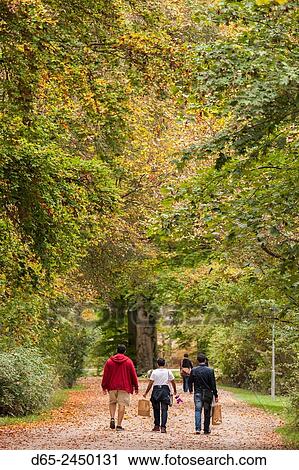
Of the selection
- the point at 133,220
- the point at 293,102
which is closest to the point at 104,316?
the point at 133,220

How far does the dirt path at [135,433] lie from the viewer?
15.8 metres

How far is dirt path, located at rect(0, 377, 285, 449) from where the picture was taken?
1580 centimetres

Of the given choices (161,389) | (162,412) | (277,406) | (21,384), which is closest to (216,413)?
(162,412)

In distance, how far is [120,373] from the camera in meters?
18.1

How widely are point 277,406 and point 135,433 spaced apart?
12218 millimetres

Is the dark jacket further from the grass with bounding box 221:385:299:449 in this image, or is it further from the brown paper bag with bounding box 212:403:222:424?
the grass with bounding box 221:385:299:449

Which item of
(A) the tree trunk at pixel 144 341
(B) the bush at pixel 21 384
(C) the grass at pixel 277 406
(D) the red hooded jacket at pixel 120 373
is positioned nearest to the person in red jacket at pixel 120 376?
(D) the red hooded jacket at pixel 120 373

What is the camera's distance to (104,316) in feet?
175

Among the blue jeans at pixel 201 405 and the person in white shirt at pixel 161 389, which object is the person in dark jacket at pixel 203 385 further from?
the person in white shirt at pixel 161 389

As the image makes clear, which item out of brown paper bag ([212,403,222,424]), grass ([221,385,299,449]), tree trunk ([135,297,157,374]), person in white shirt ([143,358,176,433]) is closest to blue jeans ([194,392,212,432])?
brown paper bag ([212,403,222,424])

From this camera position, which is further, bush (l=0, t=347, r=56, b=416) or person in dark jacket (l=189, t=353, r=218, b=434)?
bush (l=0, t=347, r=56, b=416)

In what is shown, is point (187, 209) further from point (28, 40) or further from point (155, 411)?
point (155, 411)

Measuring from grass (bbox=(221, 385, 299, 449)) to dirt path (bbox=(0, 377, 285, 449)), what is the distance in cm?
25

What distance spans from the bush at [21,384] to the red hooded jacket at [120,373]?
491 cm
